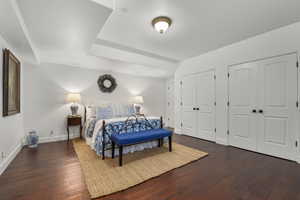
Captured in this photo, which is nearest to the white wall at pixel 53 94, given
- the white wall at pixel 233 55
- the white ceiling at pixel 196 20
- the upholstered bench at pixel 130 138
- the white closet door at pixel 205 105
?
the white ceiling at pixel 196 20

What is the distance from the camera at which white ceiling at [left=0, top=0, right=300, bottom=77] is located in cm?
180

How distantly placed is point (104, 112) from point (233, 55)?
3.76 metres

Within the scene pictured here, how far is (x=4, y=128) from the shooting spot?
91.7 inches

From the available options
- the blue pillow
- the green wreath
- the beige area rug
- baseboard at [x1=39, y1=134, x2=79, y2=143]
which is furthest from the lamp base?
the beige area rug

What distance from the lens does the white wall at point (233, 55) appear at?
2621mm

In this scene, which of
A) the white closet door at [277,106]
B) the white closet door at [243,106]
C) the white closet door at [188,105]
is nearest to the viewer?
the white closet door at [277,106]

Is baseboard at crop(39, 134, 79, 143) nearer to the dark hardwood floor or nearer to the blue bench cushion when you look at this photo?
the dark hardwood floor

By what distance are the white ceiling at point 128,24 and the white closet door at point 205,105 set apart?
0.89 m

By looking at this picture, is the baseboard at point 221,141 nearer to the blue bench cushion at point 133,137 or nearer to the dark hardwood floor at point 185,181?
the dark hardwood floor at point 185,181

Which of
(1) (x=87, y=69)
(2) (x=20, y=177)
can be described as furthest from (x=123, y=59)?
(2) (x=20, y=177)

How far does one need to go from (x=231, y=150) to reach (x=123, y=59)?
12.0 feet

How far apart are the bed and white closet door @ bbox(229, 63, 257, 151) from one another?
192cm

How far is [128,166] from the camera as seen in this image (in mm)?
2385

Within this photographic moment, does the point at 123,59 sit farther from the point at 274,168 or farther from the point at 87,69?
the point at 274,168
